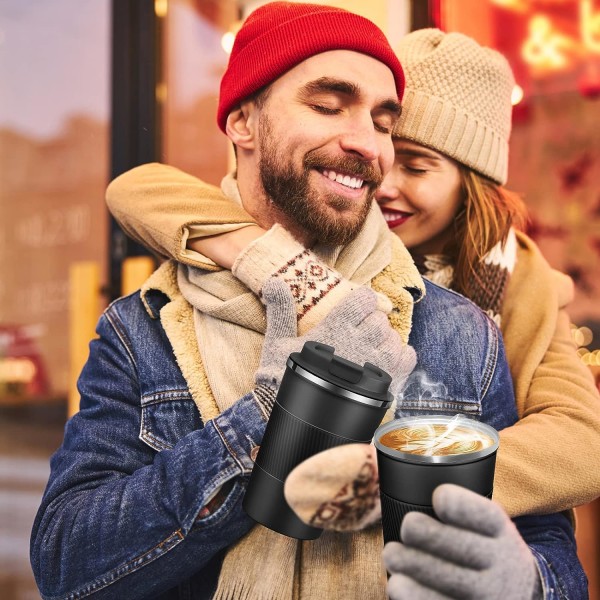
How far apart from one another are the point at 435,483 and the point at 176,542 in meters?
0.45

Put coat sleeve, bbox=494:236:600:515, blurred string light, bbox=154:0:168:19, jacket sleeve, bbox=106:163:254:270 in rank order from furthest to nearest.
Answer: blurred string light, bbox=154:0:168:19 < jacket sleeve, bbox=106:163:254:270 < coat sleeve, bbox=494:236:600:515

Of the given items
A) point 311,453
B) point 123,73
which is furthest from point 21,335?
point 311,453

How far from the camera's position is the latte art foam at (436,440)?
77cm

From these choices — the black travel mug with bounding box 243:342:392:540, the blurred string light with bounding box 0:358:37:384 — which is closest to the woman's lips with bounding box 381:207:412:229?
the black travel mug with bounding box 243:342:392:540

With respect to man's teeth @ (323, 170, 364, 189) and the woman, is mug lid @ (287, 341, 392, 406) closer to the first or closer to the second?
the woman

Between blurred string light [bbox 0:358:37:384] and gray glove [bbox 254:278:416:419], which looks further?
blurred string light [bbox 0:358:37:384]

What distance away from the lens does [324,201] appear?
4.07ft

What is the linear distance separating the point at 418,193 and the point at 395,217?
0.08m

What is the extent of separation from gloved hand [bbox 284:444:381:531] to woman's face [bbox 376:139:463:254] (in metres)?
0.88

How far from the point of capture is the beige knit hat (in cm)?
153

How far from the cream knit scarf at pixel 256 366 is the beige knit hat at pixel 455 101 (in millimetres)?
292

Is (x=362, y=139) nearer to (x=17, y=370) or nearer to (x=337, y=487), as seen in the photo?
(x=337, y=487)

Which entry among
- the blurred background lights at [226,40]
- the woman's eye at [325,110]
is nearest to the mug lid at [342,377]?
the woman's eye at [325,110]

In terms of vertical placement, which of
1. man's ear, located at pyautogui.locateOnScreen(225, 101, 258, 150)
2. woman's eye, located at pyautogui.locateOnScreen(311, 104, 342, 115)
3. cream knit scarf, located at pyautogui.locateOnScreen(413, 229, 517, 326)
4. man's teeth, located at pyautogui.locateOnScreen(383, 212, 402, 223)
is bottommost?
cream knit scarf, located at pyautogui.locateOnScreen(413, 229, 517, 326)
